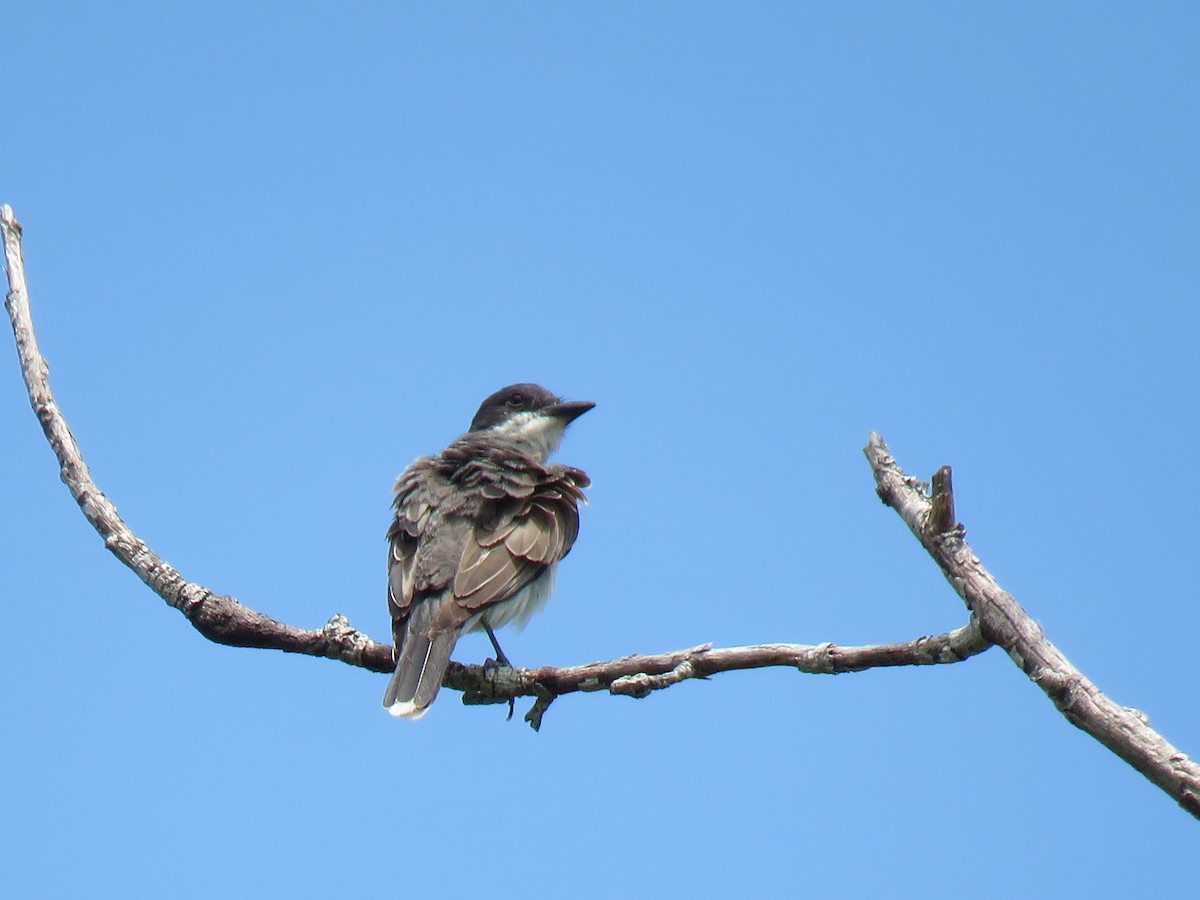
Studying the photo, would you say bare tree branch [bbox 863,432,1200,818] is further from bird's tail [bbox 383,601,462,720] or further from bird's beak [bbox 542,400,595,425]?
bird's beak [bbox 542,400,595,425]

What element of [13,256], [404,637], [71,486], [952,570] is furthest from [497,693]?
[13,256]

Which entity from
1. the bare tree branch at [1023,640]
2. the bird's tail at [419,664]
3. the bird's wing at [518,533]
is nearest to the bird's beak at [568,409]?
the bird's wing at [518,533]

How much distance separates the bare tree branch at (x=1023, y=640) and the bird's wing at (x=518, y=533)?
2.94 meters

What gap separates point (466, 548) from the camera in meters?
7.39

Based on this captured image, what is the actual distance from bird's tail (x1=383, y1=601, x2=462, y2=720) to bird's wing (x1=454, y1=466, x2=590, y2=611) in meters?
0.28

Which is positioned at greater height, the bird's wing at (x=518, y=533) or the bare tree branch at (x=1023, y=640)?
the bird's wing at (x=518, y=533)

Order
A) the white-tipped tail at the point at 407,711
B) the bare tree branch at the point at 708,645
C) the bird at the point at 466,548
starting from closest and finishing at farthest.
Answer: the bare tree branch at the point at 708,645
the white-tipped tail at the point at 407,711
the bird at the point at 466,548

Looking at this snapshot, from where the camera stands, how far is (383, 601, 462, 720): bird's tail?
20.3 feet

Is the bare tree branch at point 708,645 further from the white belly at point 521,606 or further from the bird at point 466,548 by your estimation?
the white belly at point 521,606

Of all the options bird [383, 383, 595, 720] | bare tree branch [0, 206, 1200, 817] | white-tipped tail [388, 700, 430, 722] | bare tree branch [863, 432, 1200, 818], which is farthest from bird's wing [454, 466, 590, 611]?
bare tree branch [863, 432, 1200, 818]

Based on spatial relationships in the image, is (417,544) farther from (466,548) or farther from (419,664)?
(419,664)

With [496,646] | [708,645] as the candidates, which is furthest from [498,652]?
[708,645]

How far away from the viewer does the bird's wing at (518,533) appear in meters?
7.18

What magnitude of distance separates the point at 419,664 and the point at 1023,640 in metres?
3.29
